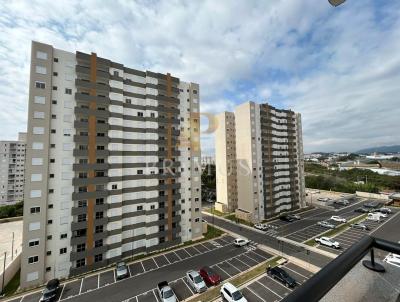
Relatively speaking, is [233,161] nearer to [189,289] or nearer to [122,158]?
[122,158]

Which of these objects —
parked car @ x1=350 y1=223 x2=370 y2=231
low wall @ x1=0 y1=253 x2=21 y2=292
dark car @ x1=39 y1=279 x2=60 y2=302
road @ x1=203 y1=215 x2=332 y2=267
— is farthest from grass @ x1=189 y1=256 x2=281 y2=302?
parked car @ x1=350 y1=223 x2=370 y2=231

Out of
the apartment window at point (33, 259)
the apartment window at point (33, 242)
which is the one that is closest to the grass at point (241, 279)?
the apartment window at point (33, 259)

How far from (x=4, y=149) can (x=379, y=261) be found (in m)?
111

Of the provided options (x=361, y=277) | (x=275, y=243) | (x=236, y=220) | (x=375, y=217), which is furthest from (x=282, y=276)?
(x=375, y=217)

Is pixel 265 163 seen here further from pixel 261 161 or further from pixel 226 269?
pixel 226 269

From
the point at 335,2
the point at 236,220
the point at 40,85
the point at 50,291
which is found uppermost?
the point at 40,85

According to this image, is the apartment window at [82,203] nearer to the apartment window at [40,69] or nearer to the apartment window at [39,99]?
the apartment window at [39,99]

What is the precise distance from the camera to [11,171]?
8138cm

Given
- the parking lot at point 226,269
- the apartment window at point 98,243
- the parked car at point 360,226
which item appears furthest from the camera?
the parked car at point 360,226

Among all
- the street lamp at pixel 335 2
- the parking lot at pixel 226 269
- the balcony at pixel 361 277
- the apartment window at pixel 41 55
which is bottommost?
the parking lot at pixel 226 269

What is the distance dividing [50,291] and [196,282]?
60.6 ft

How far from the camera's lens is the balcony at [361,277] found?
2.36m

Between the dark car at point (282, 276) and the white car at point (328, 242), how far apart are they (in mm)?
16173

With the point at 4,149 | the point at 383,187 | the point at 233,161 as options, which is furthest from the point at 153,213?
the point at 383,187
